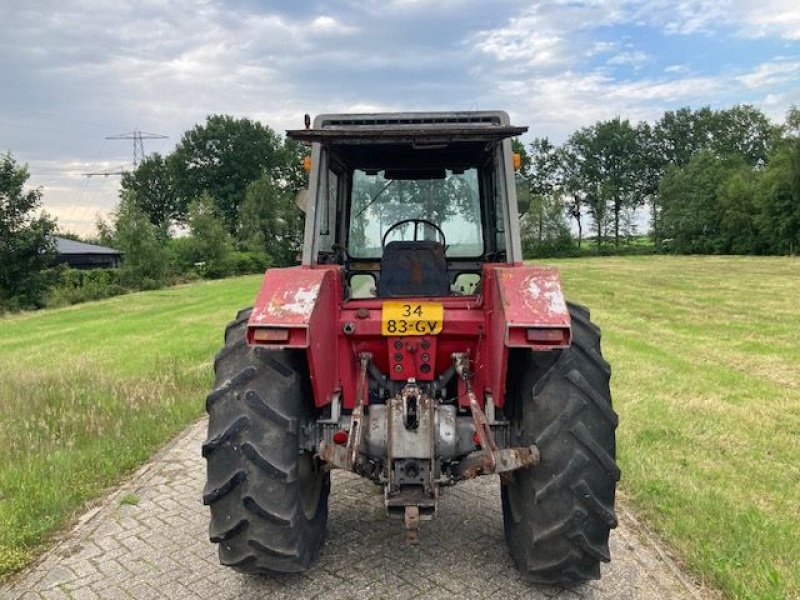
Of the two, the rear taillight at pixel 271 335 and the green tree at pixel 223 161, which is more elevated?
the green tree at pixel 223 161

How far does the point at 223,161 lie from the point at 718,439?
73397 millimetres

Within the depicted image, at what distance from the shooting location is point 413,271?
14.4ft

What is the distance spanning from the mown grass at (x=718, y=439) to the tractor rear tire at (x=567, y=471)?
0.80 m

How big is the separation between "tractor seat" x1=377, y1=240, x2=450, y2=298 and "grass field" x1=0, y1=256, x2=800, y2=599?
75.6 inches

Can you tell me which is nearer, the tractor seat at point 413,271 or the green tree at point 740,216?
the tractor seat at point 413,271

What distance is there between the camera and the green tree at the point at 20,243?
109 ft

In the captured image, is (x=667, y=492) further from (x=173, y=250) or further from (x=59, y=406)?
(x=173, y=250)

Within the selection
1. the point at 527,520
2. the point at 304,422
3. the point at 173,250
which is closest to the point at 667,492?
the point at 527,520

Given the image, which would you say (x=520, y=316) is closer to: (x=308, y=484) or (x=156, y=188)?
(x=308, y=484)

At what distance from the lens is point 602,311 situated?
1634 centimetres

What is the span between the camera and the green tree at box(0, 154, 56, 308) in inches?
1308

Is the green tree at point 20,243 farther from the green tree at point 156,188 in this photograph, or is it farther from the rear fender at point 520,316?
the green tree at point 156,188

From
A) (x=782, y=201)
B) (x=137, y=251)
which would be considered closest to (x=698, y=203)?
(x=782, y=201)

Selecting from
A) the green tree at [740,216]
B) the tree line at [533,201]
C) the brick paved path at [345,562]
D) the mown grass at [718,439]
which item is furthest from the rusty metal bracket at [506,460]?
the green tree at [740,216]
